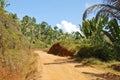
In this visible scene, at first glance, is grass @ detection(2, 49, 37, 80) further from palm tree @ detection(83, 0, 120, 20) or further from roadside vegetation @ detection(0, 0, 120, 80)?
palm tree @ detection(83, 0, 120, 20)

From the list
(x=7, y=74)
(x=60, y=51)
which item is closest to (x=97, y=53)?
(x=60, y=51)

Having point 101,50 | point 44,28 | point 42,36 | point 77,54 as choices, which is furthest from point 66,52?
point 44,28

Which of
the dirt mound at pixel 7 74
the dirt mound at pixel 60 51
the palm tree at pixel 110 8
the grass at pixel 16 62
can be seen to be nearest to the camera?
the dirt mound at pixel 7 74

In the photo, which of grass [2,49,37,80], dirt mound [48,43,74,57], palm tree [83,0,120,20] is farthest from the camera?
dirt mound [48,43,74,57]

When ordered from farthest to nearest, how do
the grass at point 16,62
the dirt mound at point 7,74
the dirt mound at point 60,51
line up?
1. the dirt mound at point 60,51
2. the grass at point 16,62
3. the dirt mound at point 7,74

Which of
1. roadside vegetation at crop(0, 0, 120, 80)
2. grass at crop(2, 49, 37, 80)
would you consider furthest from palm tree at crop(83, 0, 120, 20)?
grass at crop(2, 49, 37, 80)

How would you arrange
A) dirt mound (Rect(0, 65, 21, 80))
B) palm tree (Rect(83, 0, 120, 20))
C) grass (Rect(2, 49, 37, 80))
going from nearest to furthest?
dirt mound (Rect(0, 65, 21, 80))
grass (Rect(2, 49, 37, 80))
palm tree (Rect(83, 0, 120, 20))

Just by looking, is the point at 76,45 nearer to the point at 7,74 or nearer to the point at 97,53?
the point at 97,53

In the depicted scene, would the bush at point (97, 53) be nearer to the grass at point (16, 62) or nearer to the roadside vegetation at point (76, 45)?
the roadside vegetation at point (76, 45)

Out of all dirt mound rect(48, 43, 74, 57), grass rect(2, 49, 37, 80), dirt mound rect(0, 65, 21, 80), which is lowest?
dirt mound rect(0, 65, 21, 80)

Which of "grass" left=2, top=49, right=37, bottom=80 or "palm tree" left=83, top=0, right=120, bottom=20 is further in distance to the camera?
"palm tree" left=83, top=0, right=120, bottom=20

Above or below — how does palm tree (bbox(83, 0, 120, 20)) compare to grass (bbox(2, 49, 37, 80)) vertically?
above

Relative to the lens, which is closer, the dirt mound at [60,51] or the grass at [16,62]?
the grass at [16,62]

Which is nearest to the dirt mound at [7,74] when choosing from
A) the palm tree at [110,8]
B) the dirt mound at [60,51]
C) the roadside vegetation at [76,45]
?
the roadside vegetation at [76,45]
